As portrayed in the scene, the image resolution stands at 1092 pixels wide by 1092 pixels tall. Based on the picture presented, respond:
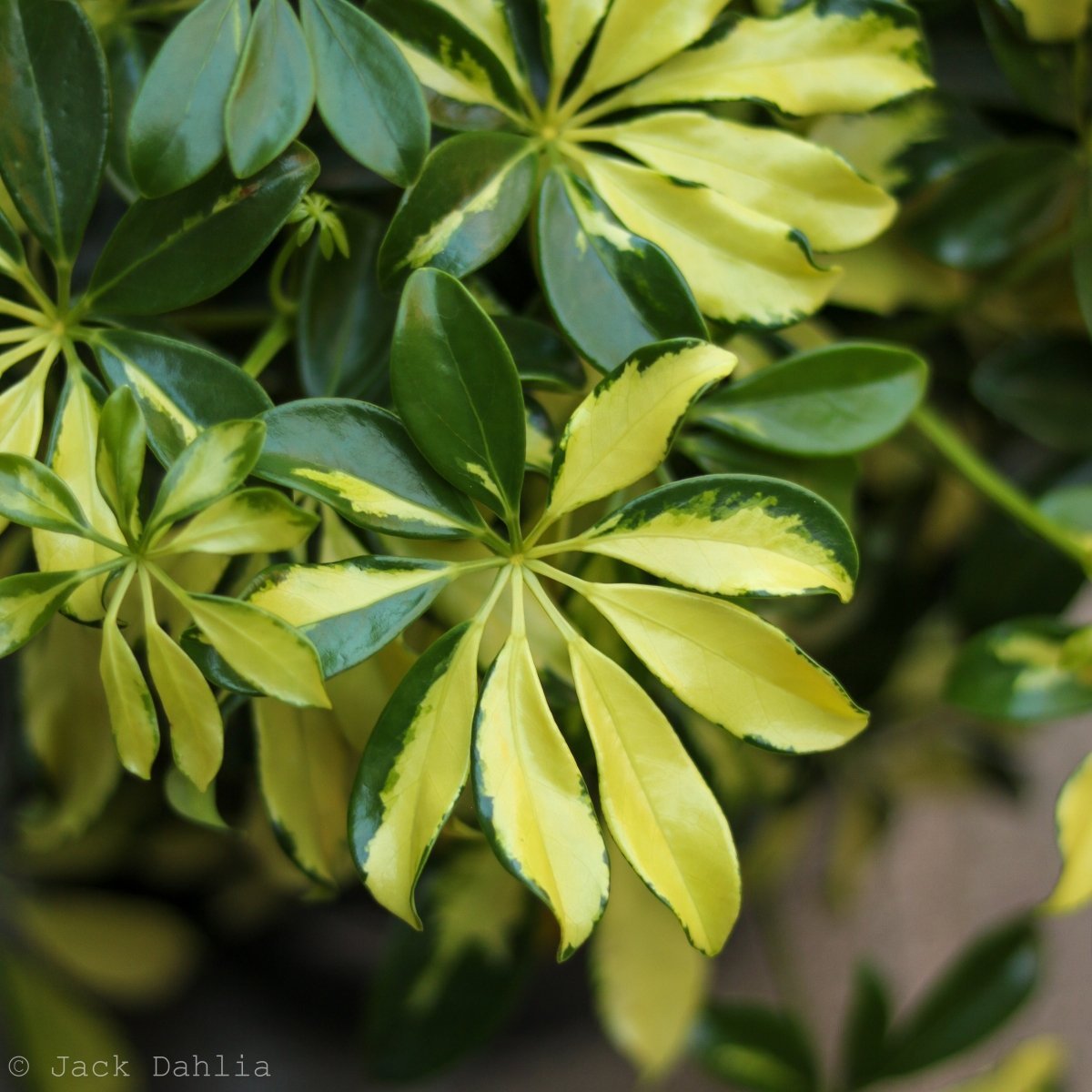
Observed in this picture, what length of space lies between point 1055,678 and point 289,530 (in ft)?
1.09

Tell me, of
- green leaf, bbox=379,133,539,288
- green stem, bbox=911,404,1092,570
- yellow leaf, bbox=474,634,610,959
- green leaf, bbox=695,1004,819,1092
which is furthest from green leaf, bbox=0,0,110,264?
green leaf, bbox=695,1004,819,1092

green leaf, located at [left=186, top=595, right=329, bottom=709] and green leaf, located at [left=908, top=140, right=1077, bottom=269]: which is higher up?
green leaf, located at [left=908, top=140, right=1077, bottom=269]

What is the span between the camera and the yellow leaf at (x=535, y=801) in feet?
0.96

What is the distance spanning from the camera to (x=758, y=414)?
380 mm

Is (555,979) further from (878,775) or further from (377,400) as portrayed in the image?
(377,400)

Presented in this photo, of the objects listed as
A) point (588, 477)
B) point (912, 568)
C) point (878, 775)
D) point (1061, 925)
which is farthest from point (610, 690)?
point (1061, 925)

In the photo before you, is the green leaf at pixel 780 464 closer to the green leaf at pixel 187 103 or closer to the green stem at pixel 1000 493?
the green stem at pixel 1000 493

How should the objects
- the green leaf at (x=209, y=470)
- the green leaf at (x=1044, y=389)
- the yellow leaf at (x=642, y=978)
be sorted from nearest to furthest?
the green leaf at (x=209, y=470), the green leaf at (x=1044, y=389), the yellow leaf at (x=642, y=978)

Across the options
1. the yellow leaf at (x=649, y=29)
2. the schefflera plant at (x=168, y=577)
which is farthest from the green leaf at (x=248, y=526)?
the yellow leaf at (x=649, y=29)

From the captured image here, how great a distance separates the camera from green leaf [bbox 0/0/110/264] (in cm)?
32

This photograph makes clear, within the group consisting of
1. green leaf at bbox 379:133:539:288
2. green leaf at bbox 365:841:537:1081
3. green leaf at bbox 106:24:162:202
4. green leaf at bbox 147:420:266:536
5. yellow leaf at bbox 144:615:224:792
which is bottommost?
green leaf at bbox 365:841:537:1081

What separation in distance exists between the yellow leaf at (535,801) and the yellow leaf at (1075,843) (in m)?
0.20

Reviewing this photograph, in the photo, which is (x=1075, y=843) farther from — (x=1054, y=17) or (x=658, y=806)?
(x=1054, y=17)

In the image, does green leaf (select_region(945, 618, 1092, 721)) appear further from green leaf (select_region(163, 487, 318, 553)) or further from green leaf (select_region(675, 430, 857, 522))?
green leaf (select_region(163, 487, 318, 553))
